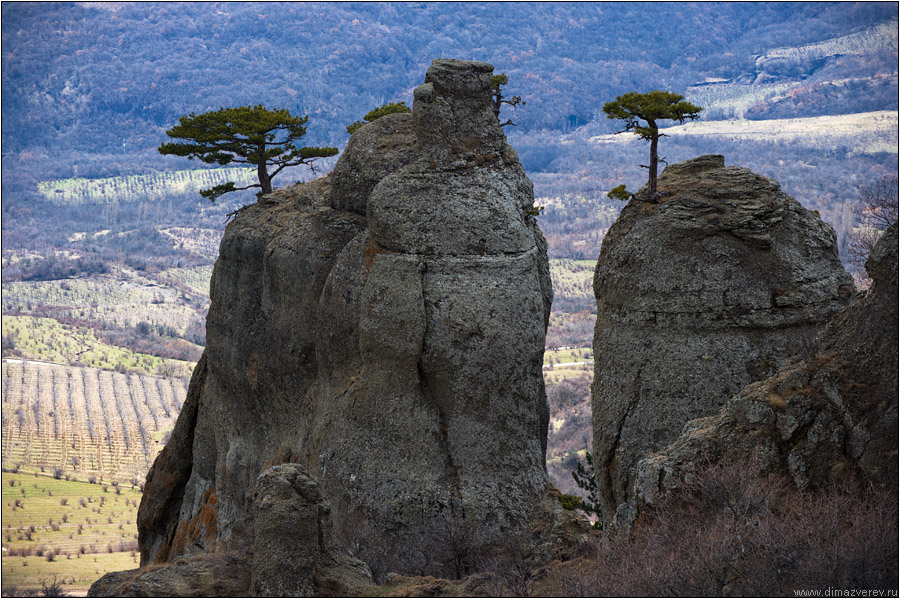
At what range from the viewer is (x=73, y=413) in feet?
525

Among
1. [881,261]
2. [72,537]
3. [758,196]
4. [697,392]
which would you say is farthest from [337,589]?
[72,537]

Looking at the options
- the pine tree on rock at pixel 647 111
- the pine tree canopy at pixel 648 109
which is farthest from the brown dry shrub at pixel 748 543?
the pine tree canopy at pixel 648 109

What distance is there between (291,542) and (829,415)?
12.2m

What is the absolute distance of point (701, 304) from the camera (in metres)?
29.6

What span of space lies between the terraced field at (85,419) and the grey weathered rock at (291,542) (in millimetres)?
118155

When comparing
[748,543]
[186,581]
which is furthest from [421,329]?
[748,543]

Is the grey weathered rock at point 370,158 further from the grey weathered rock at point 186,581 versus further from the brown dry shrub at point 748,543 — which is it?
the brown dry shrub at point 748,543

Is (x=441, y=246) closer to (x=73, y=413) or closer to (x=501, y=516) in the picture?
(x=501, y=516)

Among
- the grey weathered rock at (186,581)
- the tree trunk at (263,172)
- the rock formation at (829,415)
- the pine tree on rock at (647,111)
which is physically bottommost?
the grey weathered rock at (186,581)

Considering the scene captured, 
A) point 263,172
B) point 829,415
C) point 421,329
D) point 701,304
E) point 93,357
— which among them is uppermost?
point 263,172

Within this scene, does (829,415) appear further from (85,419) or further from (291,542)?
(85,419)

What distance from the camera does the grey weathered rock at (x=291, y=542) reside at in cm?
2331

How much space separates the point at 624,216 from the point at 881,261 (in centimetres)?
1024

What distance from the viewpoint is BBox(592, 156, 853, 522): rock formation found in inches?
1158
